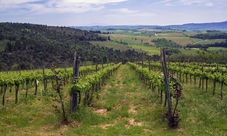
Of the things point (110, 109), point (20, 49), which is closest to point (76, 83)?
point (110, 109)

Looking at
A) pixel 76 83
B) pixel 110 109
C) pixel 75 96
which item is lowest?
pixel 110 109

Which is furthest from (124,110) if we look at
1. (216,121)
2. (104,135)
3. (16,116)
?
(16,116)

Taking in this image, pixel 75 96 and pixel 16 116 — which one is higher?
pixel 75 96

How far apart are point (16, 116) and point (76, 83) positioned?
12.0 ft

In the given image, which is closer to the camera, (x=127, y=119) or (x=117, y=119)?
(x=127, y=119)

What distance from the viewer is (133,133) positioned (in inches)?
380

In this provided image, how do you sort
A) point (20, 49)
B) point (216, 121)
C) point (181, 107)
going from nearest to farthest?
point (216, 121), point (181, 107), point (20, 49)

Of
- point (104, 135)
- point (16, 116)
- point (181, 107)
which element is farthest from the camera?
point (181, 107)

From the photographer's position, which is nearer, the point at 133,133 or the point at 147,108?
the point at 133,133

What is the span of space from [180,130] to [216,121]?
2.02 metres

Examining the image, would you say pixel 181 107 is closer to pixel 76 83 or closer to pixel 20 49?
pixel 76 83

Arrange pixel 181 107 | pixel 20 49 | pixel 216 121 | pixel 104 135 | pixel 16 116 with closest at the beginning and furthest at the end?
pixel 104 135
pixel 216 121
pixel 16 116
pixel 181 107
pixel 20 49

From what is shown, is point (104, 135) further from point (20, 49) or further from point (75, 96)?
point (20, 49)

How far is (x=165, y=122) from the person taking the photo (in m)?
10.9
